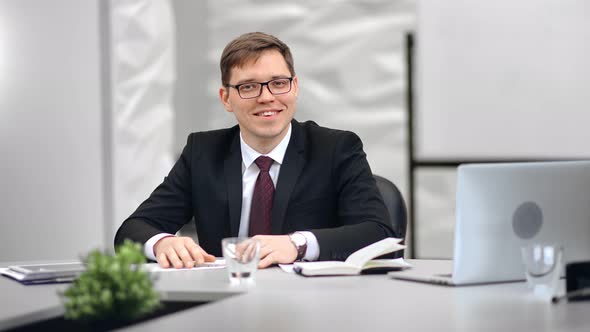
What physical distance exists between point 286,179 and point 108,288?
128cm

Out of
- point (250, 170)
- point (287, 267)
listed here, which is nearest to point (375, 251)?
point (287, 267)

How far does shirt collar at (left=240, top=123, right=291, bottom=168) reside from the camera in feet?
9.03

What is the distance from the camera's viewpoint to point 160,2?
478 centimetres

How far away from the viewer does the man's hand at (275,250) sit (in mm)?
2312

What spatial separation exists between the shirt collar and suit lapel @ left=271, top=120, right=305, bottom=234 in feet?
0.05

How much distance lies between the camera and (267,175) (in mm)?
2730

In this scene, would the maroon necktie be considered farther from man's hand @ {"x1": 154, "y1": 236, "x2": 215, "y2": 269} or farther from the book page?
the book page

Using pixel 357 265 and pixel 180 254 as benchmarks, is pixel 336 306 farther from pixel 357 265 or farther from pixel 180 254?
pixel 180 254

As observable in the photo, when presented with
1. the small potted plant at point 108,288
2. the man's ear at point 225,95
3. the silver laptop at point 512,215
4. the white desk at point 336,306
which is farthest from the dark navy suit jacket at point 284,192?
the small potted plant at point 108,288

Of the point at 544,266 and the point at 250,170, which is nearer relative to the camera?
the point at 544,266

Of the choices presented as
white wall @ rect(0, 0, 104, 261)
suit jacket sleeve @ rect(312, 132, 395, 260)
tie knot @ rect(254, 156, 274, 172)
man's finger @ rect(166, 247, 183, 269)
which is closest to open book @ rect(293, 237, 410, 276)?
suit jacket sleeve @ rect(312, 132, 395, 260)

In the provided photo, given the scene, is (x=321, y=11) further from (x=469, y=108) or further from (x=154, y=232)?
(x=154, y=232)

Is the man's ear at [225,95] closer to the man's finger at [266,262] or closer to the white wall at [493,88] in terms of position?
the man's finger at [266,262]

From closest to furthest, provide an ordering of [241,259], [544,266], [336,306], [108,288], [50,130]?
[108,288] → [336,306] → [544,266] → [241,259] → [50,130]
